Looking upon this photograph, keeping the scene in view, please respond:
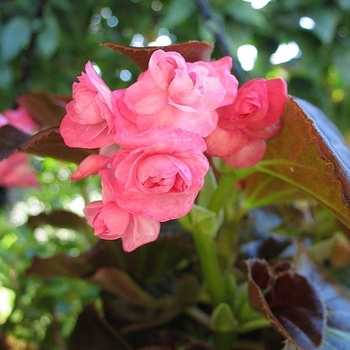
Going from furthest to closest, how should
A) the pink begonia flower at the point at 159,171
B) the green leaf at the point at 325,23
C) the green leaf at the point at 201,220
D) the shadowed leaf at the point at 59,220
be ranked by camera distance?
the green leaf at the point at 325,23
the shadowed leaf at the point at 59,220
the green leaf at the point at 201,220
the pink begonia flower at the point at 159,171

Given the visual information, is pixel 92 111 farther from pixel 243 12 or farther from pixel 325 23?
pixel 325 23

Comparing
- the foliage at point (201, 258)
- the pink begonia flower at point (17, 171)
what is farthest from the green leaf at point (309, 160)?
the pink begonia flower at point (17, 171)

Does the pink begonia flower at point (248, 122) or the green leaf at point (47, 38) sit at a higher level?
the pink begonia flower at point (248, 122)

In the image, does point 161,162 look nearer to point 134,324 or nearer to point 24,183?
point 134,324

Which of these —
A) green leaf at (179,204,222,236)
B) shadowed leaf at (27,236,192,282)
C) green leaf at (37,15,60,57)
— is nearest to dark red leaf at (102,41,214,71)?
green leaf at (179,204,222,236)

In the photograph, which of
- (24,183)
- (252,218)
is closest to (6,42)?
(24,183)

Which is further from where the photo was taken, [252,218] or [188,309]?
[252,218]

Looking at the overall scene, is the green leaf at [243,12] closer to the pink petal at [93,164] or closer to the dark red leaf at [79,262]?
the dark red leaf at [79,262]

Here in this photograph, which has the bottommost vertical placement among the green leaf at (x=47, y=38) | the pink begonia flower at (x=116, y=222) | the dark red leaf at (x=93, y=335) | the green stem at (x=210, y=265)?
the green leaf at (x=47, y=38)
